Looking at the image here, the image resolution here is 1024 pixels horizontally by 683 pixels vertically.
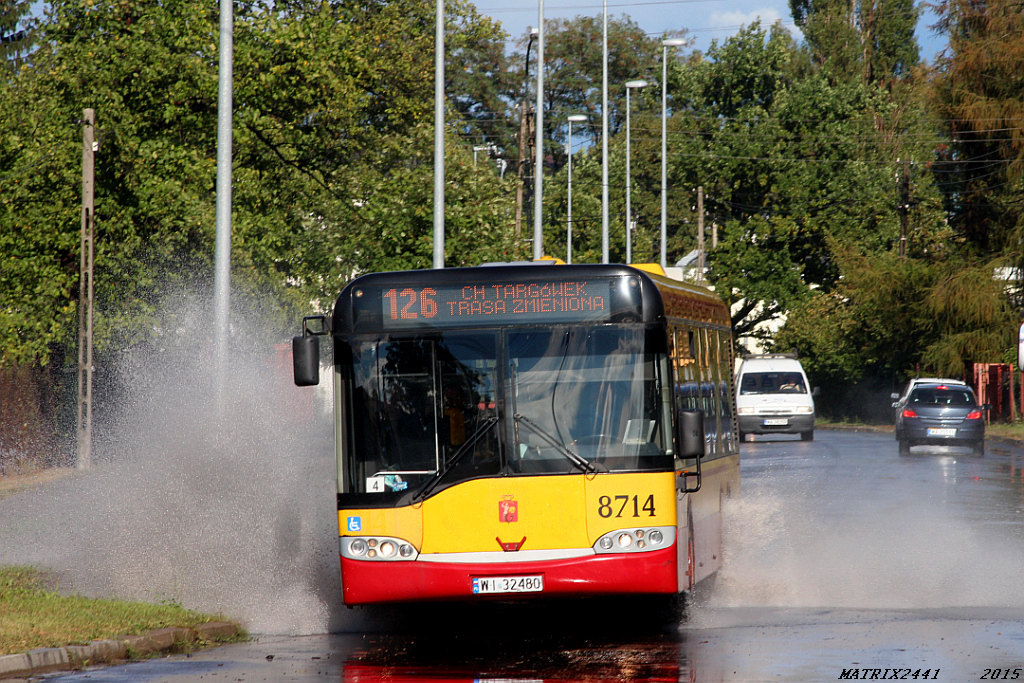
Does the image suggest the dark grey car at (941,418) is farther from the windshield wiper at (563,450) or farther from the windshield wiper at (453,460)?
the windshield wiper at (453,460)

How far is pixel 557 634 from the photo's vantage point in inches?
414

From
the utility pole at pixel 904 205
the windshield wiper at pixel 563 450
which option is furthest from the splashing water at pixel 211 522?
the utility pole at pixel 904 205

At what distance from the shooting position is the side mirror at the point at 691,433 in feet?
32.0

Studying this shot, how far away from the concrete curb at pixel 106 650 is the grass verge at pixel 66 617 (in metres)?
0.12

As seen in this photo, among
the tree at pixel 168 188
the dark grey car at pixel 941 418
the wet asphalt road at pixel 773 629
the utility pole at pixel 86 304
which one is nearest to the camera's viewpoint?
the wet asphalt road at pixel 773 629

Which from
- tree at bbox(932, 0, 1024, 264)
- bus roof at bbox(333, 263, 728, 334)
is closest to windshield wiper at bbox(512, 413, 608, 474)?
bus roof at bbox(333, 263, 728, 334)

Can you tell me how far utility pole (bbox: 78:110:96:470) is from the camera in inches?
969

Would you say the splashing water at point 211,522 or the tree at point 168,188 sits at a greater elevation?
the tree at point 168,188

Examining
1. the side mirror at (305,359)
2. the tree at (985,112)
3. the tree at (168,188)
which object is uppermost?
the tree at (985,112)

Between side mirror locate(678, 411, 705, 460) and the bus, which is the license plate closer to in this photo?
the bus

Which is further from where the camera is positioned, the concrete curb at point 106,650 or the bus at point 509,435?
the bus at point 509,435

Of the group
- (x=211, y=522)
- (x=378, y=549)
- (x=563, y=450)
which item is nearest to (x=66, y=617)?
(x=378, y=549)

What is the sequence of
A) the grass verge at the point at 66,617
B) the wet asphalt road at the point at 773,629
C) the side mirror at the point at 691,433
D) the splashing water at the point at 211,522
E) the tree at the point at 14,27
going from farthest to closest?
the tree at the point at 14,27 < the splashing water at the point at 211,522 < the side mirror at the point at 691,433 < the grass verge at the point at 66,617 < the wet asphalt road at the point at 773,629

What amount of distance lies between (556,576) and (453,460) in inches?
42.0
